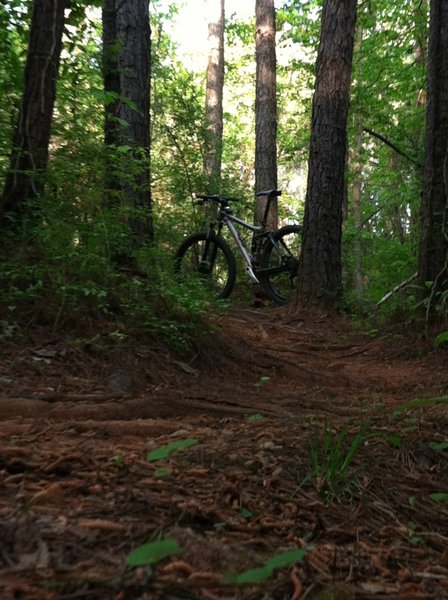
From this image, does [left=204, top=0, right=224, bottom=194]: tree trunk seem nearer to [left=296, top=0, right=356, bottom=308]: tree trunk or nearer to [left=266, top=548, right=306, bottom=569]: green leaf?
[left=296, top=0, right=356, bottom=308]: tree trunk

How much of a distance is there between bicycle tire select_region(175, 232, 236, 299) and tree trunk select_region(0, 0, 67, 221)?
2975 mm

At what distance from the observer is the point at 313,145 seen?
7.43m

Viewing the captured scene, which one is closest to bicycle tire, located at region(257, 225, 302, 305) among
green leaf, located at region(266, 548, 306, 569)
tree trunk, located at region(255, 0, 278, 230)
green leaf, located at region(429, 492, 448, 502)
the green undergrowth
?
tree trunk, located at region(255, 0, 278, 230)

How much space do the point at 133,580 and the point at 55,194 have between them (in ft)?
12.2

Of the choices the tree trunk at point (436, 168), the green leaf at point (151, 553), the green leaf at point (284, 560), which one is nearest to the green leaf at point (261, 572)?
the green leaf at point (284, 560)

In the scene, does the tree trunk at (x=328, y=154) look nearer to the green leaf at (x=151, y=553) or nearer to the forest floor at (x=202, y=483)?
the forest floor at (x=202, y=483)

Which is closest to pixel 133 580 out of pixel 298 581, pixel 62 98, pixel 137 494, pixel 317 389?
pixel 298 581

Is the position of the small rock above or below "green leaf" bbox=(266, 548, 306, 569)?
above

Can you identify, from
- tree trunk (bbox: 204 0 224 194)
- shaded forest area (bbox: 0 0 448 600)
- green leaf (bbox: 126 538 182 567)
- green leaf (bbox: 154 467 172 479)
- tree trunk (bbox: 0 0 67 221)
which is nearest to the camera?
green leaf (bbox: 126 538 182 567)

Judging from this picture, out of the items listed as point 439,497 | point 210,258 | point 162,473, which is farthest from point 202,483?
point 210,258

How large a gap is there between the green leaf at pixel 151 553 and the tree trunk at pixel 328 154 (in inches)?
237

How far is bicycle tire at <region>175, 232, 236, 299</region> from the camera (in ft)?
24.1

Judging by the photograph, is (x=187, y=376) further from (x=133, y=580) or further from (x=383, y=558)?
(x=133, y=580)

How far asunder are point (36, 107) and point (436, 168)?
11.9 ft
